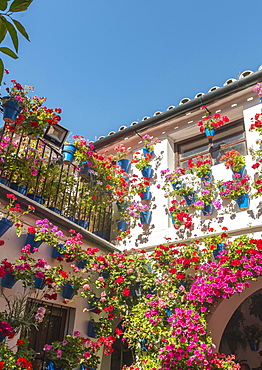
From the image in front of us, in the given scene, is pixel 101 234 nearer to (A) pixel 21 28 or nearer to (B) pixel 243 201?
(B) pixel 243 201

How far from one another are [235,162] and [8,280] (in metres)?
4.08

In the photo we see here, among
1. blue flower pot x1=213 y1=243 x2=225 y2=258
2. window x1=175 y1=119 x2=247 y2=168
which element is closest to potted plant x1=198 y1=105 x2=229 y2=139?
window x1=175 y1=119 x2=247 y2=168

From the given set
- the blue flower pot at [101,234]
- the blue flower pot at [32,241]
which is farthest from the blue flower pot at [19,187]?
the blue flower pot at [101,234]

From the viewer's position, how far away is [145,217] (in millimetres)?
6867

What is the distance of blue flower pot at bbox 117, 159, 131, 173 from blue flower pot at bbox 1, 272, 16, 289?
3717 millimetres

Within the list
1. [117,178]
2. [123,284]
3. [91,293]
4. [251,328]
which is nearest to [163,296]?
[123,284]

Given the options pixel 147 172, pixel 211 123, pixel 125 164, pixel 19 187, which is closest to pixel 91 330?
pixel 19 187

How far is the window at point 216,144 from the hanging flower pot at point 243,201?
1.09 m

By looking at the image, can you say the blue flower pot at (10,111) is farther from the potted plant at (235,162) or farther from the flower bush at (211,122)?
the potted plant at (235,162)

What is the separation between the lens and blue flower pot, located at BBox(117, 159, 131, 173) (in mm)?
7676

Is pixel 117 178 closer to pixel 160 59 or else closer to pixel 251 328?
pixel 160 59

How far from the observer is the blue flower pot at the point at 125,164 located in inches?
302

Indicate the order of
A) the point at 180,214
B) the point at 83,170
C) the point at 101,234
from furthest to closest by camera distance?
the point at 83,170, the point at 101,234, the point at 180,214

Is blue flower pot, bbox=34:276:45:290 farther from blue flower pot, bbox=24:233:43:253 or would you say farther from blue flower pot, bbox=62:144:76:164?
blue flower pot, bbox=62:144:76:164
